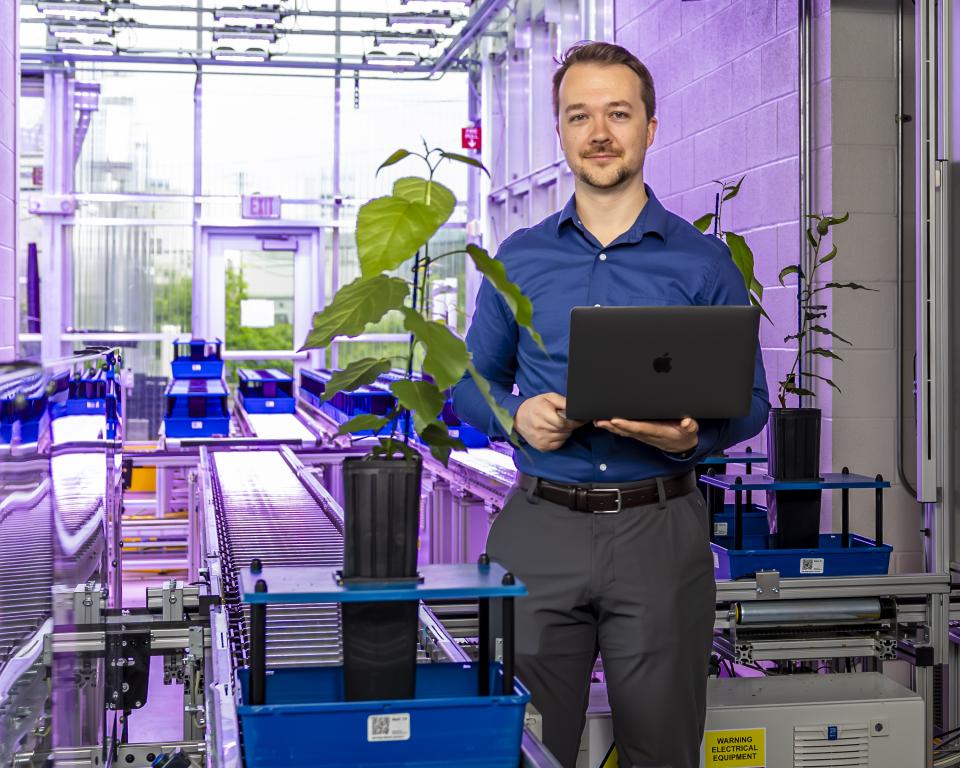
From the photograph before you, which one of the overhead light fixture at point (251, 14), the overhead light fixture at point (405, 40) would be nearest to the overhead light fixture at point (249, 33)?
the overhead light fixture at point (251, 14)

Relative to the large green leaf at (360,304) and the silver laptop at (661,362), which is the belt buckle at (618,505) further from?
the large green leaf at (360,304)

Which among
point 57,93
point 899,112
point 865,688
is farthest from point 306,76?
point 865,688

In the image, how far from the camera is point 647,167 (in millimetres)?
→ 5363

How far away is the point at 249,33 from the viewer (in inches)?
330

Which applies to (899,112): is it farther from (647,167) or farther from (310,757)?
(310,757)

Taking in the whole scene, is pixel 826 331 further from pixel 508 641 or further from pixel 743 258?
pixel 508 641

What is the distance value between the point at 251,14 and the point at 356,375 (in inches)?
293

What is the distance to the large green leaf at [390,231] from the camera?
111 cm

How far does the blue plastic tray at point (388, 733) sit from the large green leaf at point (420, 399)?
263 mm

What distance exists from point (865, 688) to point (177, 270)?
29.7 feet

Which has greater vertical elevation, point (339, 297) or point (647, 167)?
point (647, 167)

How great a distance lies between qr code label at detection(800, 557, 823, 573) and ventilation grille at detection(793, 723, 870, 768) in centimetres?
52

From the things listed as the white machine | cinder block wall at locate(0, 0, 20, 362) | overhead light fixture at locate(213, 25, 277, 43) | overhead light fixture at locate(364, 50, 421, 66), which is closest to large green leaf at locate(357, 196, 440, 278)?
the white machine

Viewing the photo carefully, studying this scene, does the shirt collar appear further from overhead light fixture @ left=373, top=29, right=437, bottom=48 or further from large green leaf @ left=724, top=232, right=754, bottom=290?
overhead light fixture @ left=373, top=29, right=437, bottom=48
